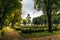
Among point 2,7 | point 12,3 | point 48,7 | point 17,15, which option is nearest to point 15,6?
point 12,3

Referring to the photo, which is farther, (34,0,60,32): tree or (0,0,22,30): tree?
(34,0,60,32): tree

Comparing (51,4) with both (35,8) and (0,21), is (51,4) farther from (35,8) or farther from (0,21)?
(0,21)

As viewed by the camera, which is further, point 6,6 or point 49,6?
point 49,6

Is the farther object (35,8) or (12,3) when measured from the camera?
(35,8)

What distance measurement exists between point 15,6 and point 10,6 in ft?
3.68

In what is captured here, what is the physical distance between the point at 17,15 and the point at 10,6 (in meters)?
26.5

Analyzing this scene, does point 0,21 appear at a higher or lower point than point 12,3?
lower

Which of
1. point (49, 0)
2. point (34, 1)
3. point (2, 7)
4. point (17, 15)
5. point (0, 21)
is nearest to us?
point (2, 7)

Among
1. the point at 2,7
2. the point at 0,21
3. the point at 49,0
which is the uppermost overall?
the point at 49,0

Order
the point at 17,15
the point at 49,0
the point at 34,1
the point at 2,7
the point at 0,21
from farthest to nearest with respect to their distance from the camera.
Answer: the point at 17,15 < the point at 34,1 < the point at 49,0 < the point at 0,21 < the point at 2,7

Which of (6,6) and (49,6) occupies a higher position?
(49,6)

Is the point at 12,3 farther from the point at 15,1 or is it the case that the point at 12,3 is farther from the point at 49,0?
the point at 49,0

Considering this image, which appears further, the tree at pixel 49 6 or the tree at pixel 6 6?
the tree at pixel 49 6

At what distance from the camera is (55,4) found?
35.8 meters
